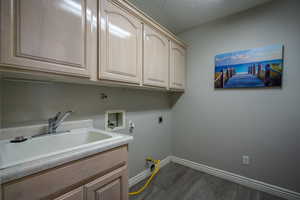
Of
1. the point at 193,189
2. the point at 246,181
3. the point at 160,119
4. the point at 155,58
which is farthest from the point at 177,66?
the point at 246,181

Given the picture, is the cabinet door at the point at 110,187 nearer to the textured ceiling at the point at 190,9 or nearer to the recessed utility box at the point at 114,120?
the recessed utility box at the point at 114,120

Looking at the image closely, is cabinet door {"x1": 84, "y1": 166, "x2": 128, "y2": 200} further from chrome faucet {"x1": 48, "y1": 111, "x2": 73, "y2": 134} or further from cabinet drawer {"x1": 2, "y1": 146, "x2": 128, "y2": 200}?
chrome faucet {"x1": 48, "y1": 111, "x2": 73, "y2": 134}

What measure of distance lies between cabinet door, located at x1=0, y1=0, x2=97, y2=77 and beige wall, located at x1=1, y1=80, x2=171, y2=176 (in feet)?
1.23

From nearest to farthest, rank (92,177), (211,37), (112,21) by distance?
(92,177)
(112,21)
(211,37)

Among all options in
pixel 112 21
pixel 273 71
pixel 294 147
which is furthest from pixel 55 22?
pixel 294 147

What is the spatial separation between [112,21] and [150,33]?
20.8 inches

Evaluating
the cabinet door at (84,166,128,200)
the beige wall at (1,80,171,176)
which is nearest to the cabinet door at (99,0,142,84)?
the beige wall at (1,80,171,176)

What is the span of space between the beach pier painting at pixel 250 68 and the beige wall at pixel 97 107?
984 millimetres

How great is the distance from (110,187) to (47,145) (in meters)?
0.59

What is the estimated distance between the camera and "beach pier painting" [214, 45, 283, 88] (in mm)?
1522

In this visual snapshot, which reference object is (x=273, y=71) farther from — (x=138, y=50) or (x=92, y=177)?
(x=92, y=177)

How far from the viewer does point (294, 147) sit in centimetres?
146

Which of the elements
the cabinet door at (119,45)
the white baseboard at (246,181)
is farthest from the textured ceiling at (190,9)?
the white baseboard at (246,181)

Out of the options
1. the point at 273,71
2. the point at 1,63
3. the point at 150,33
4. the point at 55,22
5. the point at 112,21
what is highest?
the point at 150,33
